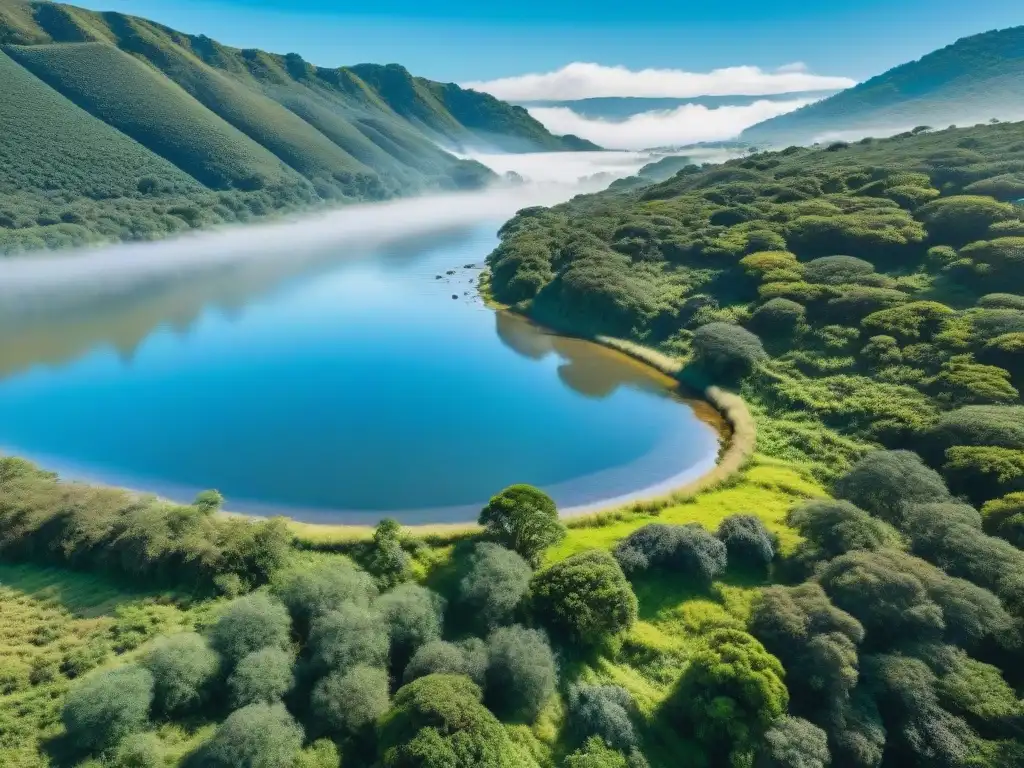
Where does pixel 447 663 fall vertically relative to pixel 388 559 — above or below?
below

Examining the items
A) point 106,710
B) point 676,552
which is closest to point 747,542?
point 676,552

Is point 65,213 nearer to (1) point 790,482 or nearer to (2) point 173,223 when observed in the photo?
(2) point 173,223

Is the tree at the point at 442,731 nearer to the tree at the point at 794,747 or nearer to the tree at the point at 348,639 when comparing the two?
the tree at the point at 348,639

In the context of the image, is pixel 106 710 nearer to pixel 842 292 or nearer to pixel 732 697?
pixel 732 697

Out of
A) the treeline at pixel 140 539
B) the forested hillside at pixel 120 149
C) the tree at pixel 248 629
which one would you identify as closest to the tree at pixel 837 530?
the tree at pixel 248 629

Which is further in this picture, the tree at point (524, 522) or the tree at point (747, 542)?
the tree at point (747, 542)

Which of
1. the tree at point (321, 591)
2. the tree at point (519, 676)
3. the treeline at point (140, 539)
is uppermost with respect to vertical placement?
the treeline at point (140, 539)

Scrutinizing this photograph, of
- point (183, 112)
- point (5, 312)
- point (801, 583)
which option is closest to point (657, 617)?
point (801, 583)

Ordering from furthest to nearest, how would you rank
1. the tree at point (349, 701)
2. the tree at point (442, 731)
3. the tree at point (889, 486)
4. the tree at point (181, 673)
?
the tree at point (889, 486)
the tree at point (181, 673)
the tree at point (349, 701)
the tree at point (442, 731)
